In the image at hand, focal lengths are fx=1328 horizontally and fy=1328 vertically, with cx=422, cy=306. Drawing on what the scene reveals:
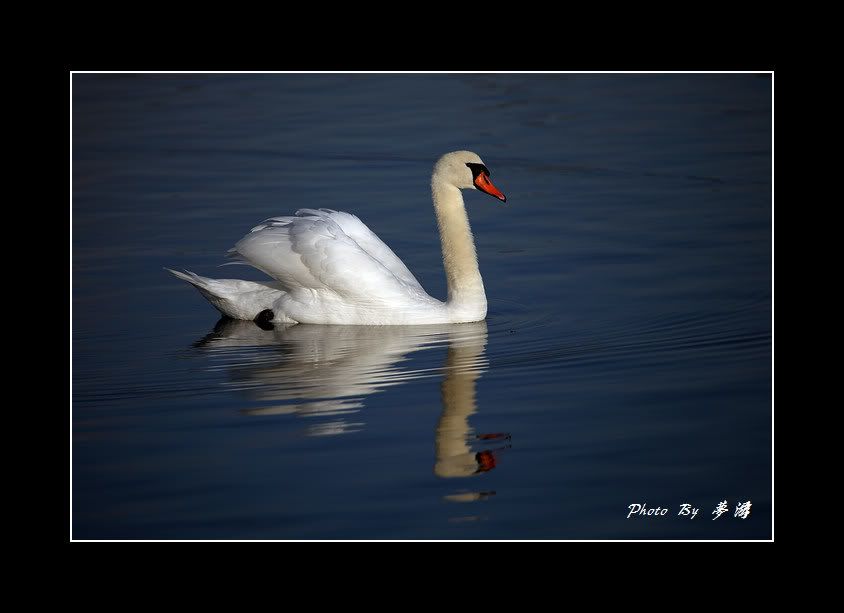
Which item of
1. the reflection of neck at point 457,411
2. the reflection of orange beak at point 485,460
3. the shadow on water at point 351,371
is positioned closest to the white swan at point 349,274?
the shadow on water at point 351,371

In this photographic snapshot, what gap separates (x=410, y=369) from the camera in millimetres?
9125

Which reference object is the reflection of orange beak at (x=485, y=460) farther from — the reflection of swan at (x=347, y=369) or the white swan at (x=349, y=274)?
the white swan at (x=349, y=274)

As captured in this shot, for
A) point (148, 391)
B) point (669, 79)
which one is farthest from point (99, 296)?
point (669, 79)

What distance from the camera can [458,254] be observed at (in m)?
10.6

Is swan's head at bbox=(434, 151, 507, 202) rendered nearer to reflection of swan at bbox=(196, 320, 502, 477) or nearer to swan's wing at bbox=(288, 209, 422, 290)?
swan's wing at bbox=(288, 209, 422, 290)

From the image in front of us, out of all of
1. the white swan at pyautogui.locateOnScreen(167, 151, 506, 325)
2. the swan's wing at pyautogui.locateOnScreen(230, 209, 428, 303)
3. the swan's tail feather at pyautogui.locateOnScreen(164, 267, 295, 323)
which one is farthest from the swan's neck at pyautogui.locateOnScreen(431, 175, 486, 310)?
the swan's tail feather at pyautogui.locateOnScreen(164, 267, 295, 323)

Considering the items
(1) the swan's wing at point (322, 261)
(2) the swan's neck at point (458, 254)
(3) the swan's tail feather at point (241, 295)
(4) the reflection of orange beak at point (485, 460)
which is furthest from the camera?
(3) the swan's tail feather at point (241, 295)

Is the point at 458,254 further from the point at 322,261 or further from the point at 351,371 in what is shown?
the point at 351,371

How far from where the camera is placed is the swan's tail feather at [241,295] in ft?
35.1

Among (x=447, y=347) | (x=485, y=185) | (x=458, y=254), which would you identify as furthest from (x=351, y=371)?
(x=485, y=185)

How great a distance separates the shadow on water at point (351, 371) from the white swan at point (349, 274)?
122 mm

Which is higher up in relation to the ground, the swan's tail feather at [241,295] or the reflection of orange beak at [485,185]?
the reflection of orange beak at [485,185]

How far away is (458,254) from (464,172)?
0.66 metres

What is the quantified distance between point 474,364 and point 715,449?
2109 mm
